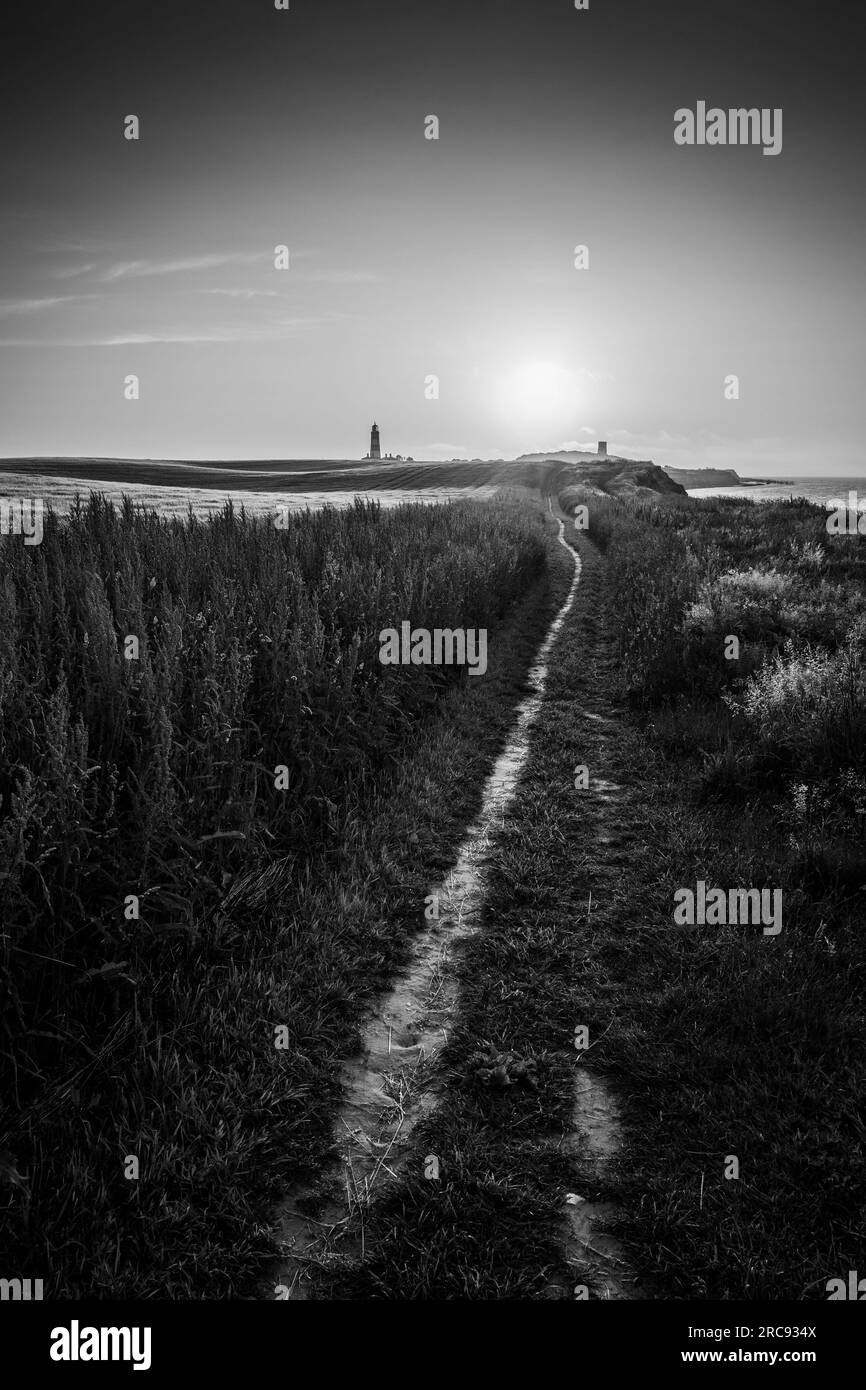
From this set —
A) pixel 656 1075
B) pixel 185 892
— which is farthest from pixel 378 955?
pixel 656 1075

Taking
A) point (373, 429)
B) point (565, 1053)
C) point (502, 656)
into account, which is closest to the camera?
point (565, 1053)

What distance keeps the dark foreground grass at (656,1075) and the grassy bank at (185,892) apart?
24.5 inches

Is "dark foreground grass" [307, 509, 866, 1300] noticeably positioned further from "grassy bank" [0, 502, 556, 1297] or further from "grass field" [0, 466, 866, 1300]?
"grassy bank" [0, 502, 556, 1297]

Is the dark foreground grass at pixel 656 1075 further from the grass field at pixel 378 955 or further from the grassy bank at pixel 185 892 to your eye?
the grassy bank at pixel 185 892

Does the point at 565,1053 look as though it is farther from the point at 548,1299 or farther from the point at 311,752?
the point at 311,752

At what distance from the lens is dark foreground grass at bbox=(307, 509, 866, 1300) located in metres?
2.43

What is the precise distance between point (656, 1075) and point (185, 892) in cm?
284

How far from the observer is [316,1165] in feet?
9.11

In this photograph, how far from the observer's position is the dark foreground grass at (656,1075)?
7.97ft

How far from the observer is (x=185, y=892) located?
4059 millimetres

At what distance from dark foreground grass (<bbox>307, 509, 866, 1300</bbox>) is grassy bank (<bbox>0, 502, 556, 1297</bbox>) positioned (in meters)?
0.62
